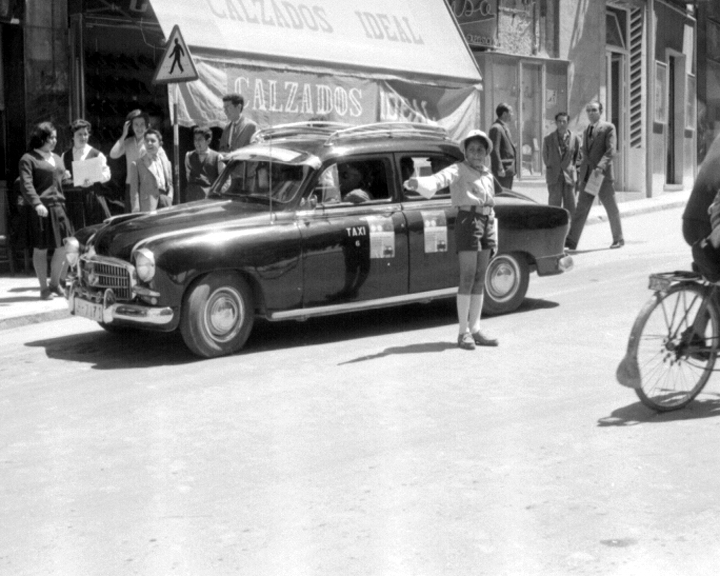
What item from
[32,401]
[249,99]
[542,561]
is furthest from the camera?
[249,99]

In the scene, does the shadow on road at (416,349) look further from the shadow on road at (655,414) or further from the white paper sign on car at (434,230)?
the shadow on road at (655,414)

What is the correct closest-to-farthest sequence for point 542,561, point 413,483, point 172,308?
point 542,561
point 413,483
point 172,308

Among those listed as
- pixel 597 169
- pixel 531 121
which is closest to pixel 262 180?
pixel 597 169

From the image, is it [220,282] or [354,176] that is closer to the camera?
[220,282]

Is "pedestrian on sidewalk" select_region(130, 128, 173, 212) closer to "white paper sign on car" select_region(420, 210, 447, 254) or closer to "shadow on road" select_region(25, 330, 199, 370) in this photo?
"shadow on road" select_region(25, 330, 199, 370)

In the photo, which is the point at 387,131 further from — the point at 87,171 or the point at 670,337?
the point at 670,337

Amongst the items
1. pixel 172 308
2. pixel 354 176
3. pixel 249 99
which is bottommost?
pixel 172 308

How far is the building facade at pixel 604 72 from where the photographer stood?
74.0 ft

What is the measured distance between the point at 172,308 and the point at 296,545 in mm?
4348

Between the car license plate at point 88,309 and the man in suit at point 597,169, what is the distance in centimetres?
798

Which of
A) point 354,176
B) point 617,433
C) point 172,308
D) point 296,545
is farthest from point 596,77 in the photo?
point 296,545

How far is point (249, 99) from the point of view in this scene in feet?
51.5

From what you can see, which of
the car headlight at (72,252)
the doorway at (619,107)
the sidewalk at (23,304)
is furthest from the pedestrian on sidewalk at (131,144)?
the doorway at (619,107)

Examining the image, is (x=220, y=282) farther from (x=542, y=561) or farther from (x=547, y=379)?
(x=542, y=561)
